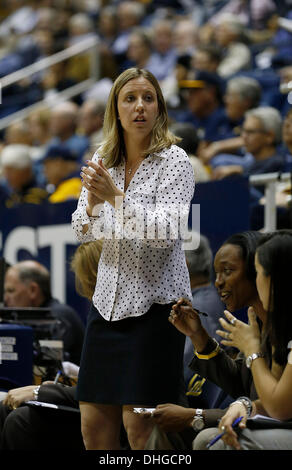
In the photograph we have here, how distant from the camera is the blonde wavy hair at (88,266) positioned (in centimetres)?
340

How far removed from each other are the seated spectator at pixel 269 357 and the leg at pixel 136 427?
16 centimetres

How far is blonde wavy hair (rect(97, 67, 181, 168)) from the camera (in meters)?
2.75

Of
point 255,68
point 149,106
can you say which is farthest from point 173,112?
point 149,106

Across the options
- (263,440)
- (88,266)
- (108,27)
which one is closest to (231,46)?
(108,27)

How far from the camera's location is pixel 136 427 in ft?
8.58

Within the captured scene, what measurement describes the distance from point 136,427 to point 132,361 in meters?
0.21

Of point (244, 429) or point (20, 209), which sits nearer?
point (244, 429)

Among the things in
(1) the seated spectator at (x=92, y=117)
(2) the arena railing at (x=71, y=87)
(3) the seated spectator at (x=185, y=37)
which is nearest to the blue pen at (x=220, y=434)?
(1) the seated spectator at (x=92, y=117)

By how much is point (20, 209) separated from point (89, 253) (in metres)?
2.20

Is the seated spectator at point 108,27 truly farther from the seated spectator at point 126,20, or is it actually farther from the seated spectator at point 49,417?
the seated spectator at point 49,417

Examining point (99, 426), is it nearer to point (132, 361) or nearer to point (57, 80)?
point (132, 361)

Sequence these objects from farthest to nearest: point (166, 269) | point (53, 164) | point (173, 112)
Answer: point (173, 112) → point (53, 164) → point (166, 269)
